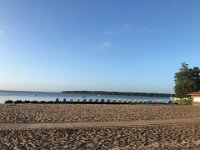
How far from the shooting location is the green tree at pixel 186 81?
7788cm

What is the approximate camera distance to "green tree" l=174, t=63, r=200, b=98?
77.9 metres

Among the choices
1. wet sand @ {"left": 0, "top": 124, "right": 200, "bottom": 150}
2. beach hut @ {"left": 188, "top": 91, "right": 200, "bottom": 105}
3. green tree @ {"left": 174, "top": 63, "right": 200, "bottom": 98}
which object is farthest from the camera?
green tree @ {"left": 174, "top": 63, "right": 200, "bottom": 98}

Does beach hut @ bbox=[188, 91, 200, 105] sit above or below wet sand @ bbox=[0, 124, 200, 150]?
above

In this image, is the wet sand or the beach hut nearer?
the wet sand

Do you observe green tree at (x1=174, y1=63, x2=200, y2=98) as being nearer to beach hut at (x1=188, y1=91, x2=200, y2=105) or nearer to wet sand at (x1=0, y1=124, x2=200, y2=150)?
beach hut at (x1=188, y1=91, x2=200, y2=105)

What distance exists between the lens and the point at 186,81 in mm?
79625

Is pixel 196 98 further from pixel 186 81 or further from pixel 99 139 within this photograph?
pixel 99 139

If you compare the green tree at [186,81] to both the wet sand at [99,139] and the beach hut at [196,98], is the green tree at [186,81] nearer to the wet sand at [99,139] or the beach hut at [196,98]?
the beach hut at [196,98]

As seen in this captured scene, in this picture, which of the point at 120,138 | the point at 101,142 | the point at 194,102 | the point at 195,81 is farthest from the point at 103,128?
the point at 195,81

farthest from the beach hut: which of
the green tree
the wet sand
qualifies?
the wet sand

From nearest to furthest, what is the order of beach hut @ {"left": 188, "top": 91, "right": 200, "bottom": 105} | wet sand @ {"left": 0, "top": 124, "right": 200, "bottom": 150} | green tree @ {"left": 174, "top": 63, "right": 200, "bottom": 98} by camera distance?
wet sand @ {"left": 0, "top": 124, "right": 200, "bottom": 150}
beach hut @ {"left": 188, "top": 91, "right": 200, "bottom": 105}
green tree @ {"left": 174, "top": 63, "right": 200, "bottom": 98}

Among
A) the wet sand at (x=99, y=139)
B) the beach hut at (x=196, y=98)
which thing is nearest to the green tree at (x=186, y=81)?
the beach hut at (x=196, y=98)

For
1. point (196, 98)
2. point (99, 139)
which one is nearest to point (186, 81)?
point (196, 98)

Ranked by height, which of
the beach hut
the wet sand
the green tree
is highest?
the green tree
